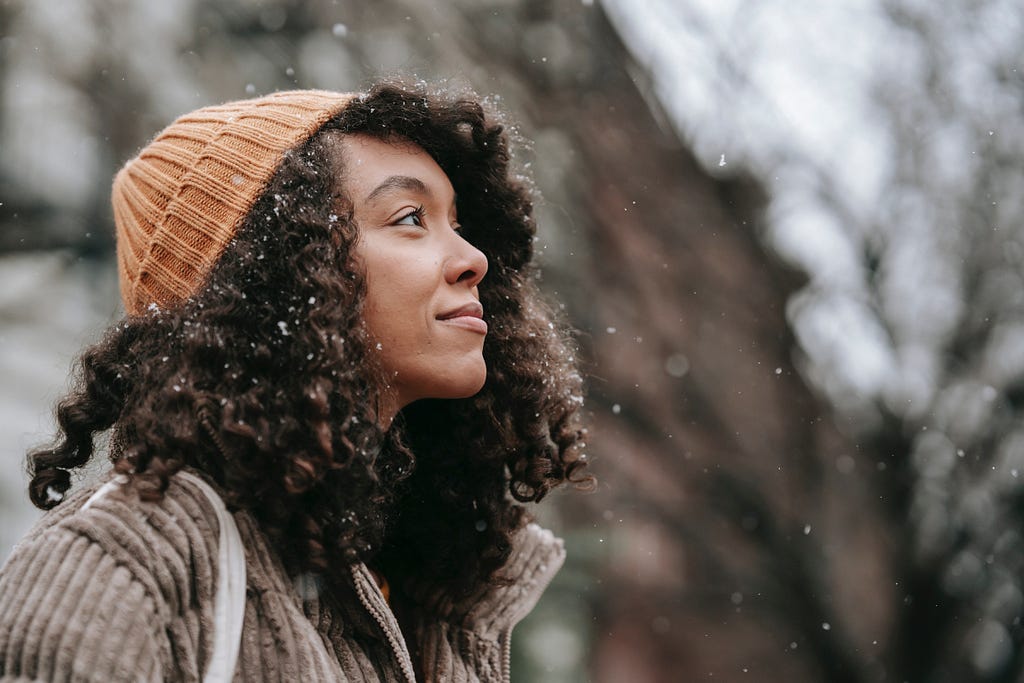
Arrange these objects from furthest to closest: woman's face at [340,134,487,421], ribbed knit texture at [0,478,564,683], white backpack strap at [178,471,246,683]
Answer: woman's face at [340,134,487,421]
white backpack strap at [178,471,246,683]
ribbed knit texture at [0,478,564,683]

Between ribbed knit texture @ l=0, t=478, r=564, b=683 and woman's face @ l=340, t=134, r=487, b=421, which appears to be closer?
ribbed knit texture @ l=0, t=478, r=564, b=683

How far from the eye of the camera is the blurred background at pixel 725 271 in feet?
18.8

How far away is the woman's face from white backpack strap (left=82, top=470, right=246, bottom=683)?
0.53 m

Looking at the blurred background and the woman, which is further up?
the woman

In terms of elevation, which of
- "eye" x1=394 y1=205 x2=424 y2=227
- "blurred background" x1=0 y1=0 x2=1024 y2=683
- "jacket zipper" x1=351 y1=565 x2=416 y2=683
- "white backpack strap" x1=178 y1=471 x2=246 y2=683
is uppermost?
"eye" x1=394 y1=205 x2=424 y2=227

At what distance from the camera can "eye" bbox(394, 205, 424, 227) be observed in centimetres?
255

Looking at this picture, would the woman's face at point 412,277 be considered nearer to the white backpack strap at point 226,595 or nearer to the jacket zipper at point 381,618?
the jacket zipper at point 381,618

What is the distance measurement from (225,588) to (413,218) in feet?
3.22

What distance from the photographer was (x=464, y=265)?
8.32 feet

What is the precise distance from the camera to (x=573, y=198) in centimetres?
657

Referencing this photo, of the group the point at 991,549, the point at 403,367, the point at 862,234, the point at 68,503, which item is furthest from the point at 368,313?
the point at 991,549

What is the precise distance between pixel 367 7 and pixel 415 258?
4.81 metres

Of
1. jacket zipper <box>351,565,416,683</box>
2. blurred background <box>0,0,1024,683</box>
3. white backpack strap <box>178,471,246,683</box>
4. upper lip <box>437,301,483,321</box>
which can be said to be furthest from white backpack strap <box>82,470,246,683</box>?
blurred background <box>0,0,1024,683</box>

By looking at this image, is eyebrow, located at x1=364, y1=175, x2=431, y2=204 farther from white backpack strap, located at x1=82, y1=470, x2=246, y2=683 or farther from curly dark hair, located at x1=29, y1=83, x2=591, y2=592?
white backpack strap, located at x1=82, y1=470, x2=246, y2=683
